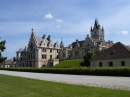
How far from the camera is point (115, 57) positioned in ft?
143

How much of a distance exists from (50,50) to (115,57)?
178ft

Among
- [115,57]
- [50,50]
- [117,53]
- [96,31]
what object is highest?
[96,31]

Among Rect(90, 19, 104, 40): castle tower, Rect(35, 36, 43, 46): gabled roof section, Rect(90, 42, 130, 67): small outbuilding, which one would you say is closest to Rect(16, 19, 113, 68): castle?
Rect(35, 36, 43, 46): gabled roof section

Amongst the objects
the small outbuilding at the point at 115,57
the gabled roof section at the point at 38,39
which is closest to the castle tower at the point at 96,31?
the gabled roof section at the point at 38,39

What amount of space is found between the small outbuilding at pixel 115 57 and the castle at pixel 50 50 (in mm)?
35231

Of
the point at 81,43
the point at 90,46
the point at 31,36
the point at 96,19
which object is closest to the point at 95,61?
the point at 90,46

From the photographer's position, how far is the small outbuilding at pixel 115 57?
4222 cm

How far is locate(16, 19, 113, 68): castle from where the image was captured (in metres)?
86.2

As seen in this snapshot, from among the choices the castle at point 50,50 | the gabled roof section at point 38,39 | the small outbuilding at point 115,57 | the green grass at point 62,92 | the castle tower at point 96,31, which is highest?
the castle tower at point 96,31

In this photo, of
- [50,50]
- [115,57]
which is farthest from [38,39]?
[115,57]

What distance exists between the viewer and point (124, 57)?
42062 mm

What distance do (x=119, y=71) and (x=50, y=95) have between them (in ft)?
63.7

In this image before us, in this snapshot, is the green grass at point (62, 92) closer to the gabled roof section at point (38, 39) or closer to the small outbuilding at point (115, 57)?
the small outbuilding at point (115, 57)

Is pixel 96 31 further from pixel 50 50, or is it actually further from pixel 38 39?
pixel 38 39
